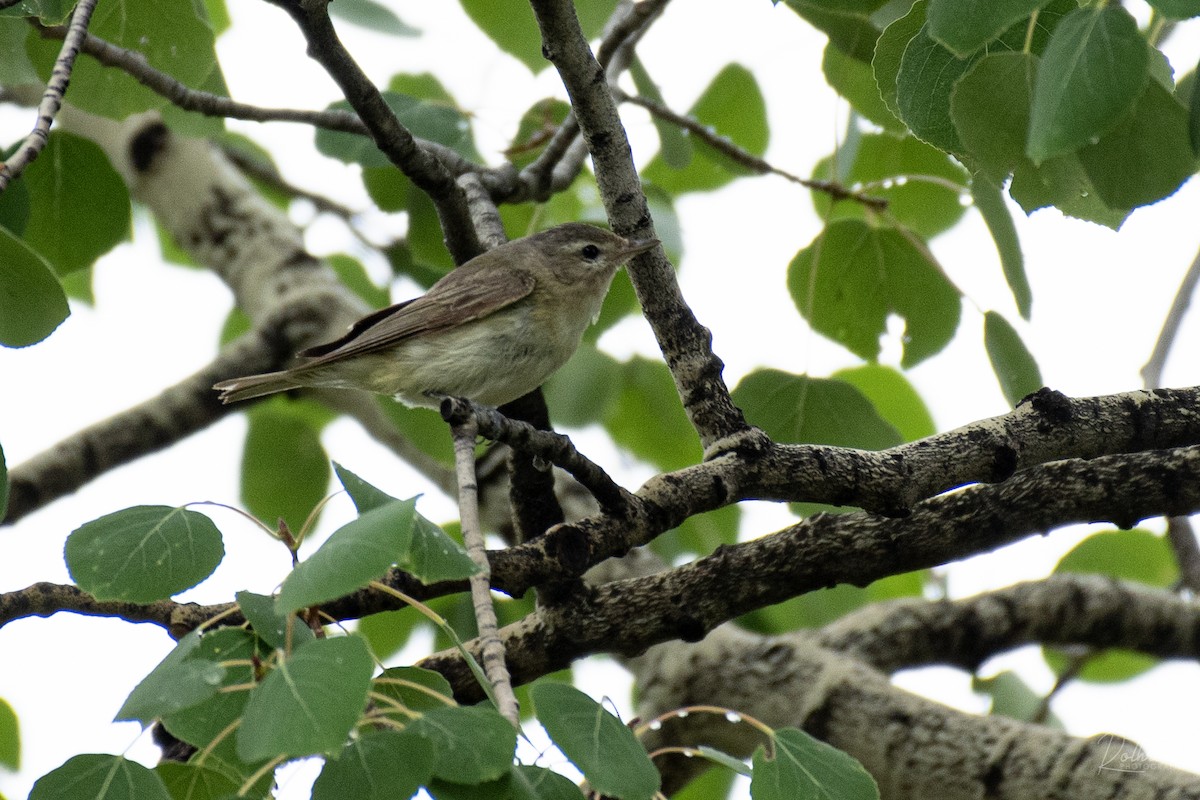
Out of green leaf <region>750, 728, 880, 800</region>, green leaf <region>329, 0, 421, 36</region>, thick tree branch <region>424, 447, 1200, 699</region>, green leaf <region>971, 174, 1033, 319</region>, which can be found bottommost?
green leaf <region>750, 728, 880, 800</region>

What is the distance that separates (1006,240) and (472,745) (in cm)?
242

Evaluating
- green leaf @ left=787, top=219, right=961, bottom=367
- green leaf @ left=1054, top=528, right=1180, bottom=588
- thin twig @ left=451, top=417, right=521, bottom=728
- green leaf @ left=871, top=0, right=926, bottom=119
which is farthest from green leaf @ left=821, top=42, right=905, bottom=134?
green leaf @ left=1054, top=528, right=1180, bottom=588

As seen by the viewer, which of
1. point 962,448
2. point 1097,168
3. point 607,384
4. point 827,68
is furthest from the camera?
point 607,384

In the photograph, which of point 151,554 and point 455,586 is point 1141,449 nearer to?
point 455,586

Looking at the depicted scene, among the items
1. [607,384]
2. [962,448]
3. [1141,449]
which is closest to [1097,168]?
[962,448]

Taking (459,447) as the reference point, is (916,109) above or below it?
above

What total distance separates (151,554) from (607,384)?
3905mm

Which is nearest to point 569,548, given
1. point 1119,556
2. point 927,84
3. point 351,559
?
point 351,559

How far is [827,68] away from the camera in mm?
4215

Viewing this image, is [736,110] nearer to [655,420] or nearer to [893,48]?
[655,420]

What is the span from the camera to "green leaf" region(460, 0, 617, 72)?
4.70 m

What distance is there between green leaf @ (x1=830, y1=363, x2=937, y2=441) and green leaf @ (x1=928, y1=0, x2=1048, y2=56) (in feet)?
12.4

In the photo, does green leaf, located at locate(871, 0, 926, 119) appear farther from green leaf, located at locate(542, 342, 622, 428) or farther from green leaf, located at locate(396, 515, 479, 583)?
green leaf, located at locate(542, 342, 622, 428)

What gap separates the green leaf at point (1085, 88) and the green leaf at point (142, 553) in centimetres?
162
